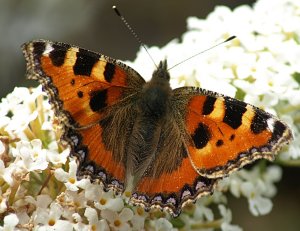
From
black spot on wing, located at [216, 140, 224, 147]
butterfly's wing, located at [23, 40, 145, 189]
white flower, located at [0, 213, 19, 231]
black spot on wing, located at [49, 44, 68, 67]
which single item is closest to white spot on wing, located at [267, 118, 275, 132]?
black spot on wing, located at [216, 140, 224, 147]

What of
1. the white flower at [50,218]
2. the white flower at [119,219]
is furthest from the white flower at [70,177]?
the white flower at [119,219]

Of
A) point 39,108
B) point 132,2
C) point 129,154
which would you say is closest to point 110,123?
point 129,154

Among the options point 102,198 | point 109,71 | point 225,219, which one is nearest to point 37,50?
point 109,71

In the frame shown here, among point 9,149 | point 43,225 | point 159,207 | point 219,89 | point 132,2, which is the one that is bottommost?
point 159,207

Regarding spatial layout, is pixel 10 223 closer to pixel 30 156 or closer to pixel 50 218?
pixel 50 218

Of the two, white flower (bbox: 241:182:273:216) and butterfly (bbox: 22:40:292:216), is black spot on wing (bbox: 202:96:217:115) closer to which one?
butterfly (bbox: 22:40:292:216)

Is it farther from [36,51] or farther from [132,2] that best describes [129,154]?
[132,2]

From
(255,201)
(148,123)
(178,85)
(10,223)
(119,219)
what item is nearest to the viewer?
(10,223)

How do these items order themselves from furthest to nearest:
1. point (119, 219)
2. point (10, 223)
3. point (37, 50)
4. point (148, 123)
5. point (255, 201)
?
point (255, 201)
point (148, 123)
point (119, 219)
point (37, 50)
point (10, 223)
